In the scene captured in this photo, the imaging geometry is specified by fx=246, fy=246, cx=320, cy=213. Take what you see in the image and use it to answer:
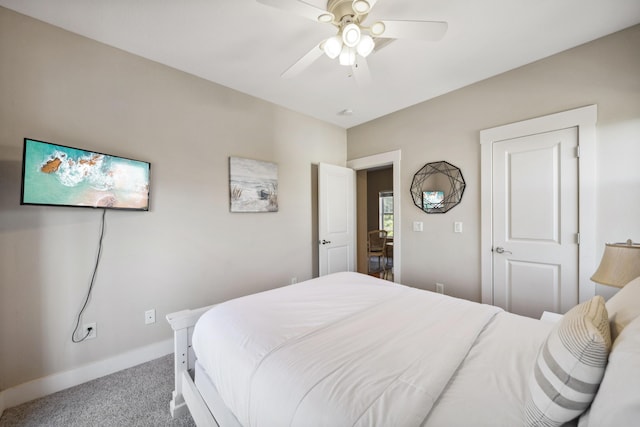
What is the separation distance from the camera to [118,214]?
1.99 metres

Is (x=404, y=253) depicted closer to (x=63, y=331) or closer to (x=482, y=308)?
(x=482, y=308)

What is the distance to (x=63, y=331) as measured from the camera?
1.79 meters

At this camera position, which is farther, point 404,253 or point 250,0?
point 404,253

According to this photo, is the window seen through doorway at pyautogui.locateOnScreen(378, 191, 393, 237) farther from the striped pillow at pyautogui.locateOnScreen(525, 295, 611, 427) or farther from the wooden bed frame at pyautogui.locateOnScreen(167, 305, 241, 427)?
the striped pillow at pyautogui.locateOnScreen(525, 295, 611, 427)

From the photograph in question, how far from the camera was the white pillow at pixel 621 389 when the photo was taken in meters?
0.51

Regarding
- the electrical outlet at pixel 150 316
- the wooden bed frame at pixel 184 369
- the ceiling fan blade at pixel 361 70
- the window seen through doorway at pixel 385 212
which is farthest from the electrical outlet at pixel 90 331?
the window seen through doorway at pixel 385 212

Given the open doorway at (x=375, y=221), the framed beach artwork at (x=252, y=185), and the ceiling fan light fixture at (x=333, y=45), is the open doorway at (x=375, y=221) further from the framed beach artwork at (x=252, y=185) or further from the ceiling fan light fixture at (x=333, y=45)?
the ceiling fan light fixture at (x=333, y=45)

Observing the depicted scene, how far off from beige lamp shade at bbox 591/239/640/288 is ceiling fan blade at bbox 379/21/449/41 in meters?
1.48

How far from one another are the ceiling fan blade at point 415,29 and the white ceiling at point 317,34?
37 centimetres

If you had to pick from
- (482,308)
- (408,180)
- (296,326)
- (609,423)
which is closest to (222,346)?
(296,326)

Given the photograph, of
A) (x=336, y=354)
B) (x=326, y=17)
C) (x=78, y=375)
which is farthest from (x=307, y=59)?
(x=78, y=375)

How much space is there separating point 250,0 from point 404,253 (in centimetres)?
286

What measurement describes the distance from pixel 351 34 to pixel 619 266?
1.87 metres

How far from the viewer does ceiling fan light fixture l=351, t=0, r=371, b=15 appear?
124 cm
